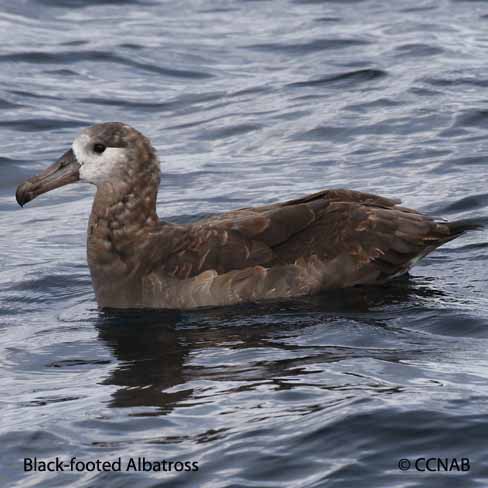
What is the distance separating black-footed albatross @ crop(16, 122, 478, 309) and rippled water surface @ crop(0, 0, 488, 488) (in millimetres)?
168

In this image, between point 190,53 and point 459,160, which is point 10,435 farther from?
point 190,53

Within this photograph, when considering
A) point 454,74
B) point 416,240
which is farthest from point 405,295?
point 454,74

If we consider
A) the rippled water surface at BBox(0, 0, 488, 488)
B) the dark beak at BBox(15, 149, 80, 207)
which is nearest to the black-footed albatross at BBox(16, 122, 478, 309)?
the dark beak at BBox(15, 149, 80, 207)

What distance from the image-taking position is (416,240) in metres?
10.6

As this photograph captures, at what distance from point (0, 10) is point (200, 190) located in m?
9.88

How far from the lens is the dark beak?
10555 millimetres

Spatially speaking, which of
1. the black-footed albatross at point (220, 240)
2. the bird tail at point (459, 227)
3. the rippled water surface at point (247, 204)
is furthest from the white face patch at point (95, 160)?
the bird tail at point (459, 227)

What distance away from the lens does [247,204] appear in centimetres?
1324

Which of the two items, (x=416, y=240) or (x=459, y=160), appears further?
→ (x=459, y=160)

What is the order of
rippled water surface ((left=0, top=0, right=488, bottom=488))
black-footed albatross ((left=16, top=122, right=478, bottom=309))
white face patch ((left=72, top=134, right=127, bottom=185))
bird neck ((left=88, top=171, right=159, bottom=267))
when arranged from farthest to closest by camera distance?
bird neck ((left=88, top=171, right=159, bottom=267)) < white face patch ((left=72, top=134, right=127, bottom=185)) < black-footed albatross ((left=16, top=122, right=478, bottom=309)) < rippled water surface ((left=0, top=0, right=488, bottom=488))

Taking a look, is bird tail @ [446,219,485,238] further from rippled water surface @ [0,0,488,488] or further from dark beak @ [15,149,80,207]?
dark beak @ [15,149,80,207]

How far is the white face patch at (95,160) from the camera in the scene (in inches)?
415

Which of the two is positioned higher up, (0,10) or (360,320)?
(0,10)

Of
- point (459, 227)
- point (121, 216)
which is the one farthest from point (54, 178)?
point (459, 227)
